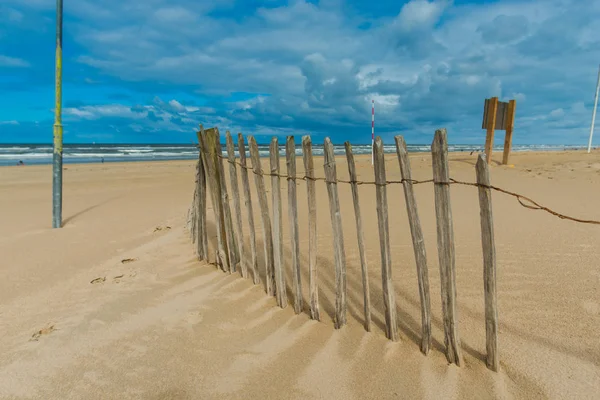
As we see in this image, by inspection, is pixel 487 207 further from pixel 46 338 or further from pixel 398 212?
pixel 398 212

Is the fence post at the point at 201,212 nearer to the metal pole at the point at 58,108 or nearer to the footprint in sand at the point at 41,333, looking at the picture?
the footprint in sand at the point at 41,333

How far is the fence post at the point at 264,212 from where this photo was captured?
4184 millimetres

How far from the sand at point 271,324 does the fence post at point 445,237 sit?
23 centimetres

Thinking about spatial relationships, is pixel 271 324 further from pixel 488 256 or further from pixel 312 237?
pixel 488 256

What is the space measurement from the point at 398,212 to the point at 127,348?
6541 mm

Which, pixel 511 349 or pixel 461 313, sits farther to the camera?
pixel 461 313

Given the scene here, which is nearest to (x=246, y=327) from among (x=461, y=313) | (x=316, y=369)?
(x=316, y=369)

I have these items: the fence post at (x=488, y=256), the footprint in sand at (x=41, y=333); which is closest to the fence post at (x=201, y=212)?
the footprint in sand at (x=41, y=333)

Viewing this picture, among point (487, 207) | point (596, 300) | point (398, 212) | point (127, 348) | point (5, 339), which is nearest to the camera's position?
point (487, 207)

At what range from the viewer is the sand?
2900 millimetres

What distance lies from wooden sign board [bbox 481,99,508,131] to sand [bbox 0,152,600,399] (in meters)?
6.10

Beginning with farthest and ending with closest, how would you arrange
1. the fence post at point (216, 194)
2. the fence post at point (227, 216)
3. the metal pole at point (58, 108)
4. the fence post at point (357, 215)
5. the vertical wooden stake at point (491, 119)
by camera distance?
1. the vertical wooden stake at point (491, 119)
2. the metal pole at point (58, 108)
3. the fence post at point (216, 194)
4. the fence post at point (227, 216)
5. the fence post at point (357, 215)

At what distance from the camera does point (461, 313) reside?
391 cm

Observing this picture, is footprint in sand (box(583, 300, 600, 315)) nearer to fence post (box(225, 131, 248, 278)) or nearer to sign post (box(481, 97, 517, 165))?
fence post (box(225, 131, 248, 278))
